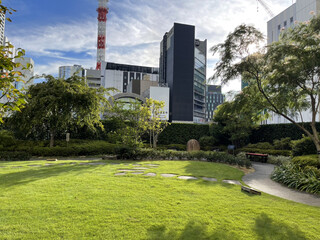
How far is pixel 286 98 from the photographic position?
8.92 meters

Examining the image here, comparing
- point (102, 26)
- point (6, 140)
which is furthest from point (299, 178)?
point (102, 26)

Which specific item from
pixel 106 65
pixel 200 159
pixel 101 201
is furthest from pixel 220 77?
pixel 106 65

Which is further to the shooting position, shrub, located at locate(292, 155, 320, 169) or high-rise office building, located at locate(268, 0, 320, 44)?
high-rise office building, located at locate(268, 0, 320, 44)

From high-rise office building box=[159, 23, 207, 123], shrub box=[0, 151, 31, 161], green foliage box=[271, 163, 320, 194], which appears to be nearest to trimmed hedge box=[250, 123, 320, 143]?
green foliage box=[271, 163, 320, 194]

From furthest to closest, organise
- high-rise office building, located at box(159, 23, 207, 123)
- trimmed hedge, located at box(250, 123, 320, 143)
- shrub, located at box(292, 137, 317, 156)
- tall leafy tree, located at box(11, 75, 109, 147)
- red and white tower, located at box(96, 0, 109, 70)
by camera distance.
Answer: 1. red and white tower, located at box(96, 0, 109, 70)
2. high-rise office building, located at box(159, 23, 207, 123)
3. trimmed hedge, located at box(250, 123, 320, 143)
4. tall leafy tree, located at box(11, 75, 109, 147)
5. shrub, located at box(292, 137, 317, 156)

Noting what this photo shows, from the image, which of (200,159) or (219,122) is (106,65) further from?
(200,159)

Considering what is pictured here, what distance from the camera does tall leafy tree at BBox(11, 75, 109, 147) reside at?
14133 millimetres

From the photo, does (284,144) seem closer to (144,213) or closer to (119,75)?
(144,213)

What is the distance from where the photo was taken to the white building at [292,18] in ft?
120

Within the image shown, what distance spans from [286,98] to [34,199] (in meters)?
9.29

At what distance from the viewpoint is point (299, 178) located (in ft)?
23.0

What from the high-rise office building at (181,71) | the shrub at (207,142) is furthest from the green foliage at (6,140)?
the high-rise office building at (181,71)

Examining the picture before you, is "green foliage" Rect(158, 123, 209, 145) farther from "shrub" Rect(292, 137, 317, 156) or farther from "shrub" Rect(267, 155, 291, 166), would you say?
"shrub" Rect(292, 137, 317, 156)

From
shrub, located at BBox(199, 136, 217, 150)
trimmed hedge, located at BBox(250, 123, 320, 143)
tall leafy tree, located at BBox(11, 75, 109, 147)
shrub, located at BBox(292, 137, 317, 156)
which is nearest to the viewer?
shrub, located at BBox(292, 137, 317, 156)
